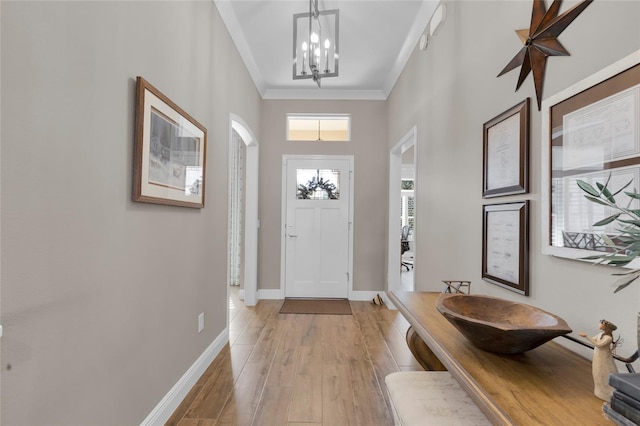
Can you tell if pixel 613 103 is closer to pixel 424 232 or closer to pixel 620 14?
pixel 620 14

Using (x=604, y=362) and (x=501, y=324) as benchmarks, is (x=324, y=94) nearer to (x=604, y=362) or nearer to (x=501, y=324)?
(x=501, y=324)

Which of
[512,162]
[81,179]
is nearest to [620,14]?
[512,162]

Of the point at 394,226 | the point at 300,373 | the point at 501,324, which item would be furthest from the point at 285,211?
the point at 501,324

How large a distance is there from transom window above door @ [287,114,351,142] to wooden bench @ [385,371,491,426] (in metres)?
3.77

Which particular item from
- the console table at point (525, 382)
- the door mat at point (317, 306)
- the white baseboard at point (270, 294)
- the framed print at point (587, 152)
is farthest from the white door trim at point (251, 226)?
the framed print at point (587, 152)

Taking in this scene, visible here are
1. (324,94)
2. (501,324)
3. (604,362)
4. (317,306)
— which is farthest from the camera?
(324,94)

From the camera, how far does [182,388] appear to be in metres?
2.04

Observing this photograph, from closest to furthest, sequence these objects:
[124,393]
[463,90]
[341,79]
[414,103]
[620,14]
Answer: [620,14], [124,393], [463,90], [414,103], [341,79]

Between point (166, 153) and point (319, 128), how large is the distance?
314 cm

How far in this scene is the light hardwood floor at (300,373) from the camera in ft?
6.26

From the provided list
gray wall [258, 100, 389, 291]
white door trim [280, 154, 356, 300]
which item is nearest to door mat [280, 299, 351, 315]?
white door trim [280, 154, 356, 300]

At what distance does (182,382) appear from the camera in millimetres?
2047

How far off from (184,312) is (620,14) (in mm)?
2490

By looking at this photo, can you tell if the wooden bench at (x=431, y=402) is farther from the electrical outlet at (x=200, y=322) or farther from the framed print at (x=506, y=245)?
the electrical outlet at (x=200, y=322)
